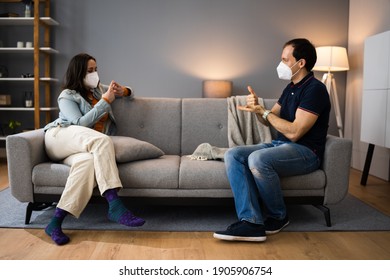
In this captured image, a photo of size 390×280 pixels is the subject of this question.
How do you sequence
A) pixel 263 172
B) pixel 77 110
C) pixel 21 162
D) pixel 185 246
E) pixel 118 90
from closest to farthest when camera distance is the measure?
1. pixel 185 246
2. pixel 263 172
3. pixel 21 162
4. pixel 77 110
5. pixel 118 90

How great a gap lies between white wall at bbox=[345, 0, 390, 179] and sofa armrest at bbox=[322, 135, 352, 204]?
1.66 m

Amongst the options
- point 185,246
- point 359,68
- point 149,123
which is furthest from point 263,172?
point 359,68

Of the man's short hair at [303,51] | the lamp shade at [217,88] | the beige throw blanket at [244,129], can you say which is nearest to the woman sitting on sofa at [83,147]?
the beige throw blanket at [244,129]

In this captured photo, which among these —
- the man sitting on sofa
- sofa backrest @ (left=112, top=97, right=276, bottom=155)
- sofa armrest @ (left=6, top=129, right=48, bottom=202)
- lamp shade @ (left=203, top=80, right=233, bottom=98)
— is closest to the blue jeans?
the man sitting on sofa

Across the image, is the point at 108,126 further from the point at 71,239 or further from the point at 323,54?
the point at 323,54

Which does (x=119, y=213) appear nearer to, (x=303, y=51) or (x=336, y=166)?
(x=336, y=166)

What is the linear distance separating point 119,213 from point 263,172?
2.53 feet

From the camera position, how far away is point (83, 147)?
225cm

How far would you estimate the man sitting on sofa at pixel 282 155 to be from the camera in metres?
2.14

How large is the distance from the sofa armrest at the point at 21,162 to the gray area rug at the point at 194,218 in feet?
0.66

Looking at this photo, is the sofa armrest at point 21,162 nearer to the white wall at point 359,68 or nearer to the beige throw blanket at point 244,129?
the beige throw blanket at point 244,129

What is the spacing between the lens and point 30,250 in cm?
196

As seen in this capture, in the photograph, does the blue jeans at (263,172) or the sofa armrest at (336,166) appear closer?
the blue jeans at (263,172)

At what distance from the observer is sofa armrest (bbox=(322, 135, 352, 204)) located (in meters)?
2.32
